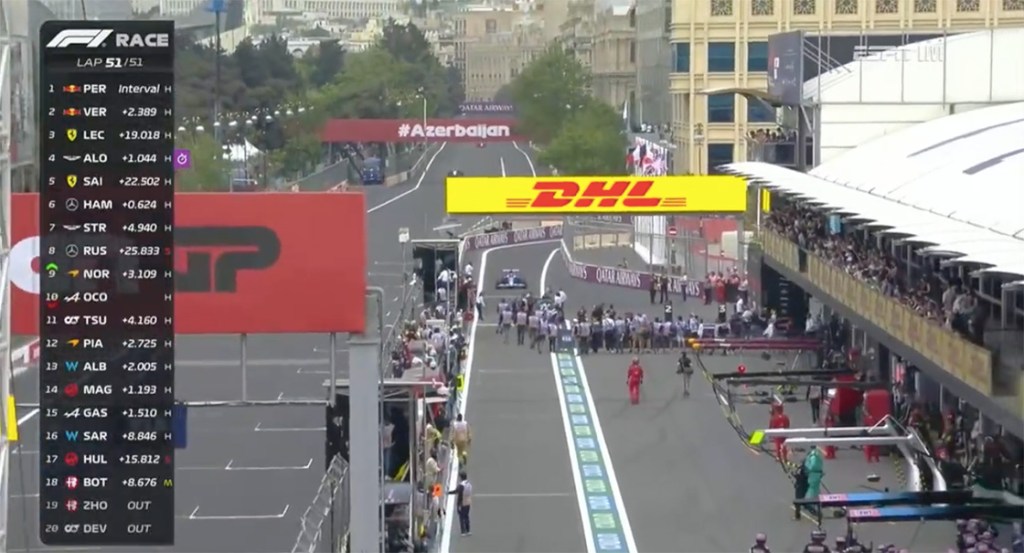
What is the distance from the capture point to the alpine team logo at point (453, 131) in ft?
273

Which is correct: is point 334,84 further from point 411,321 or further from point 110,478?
point 110,478

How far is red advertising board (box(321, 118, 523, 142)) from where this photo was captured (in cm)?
7719

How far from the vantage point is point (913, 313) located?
2395cm

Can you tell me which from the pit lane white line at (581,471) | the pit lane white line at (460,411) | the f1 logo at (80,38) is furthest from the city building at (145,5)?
the f1 logo at (80,38)

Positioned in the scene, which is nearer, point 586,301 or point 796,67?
point 796,67

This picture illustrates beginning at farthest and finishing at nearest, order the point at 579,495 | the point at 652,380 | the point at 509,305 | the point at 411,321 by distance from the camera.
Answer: the point at 509,305 < the point at 411,321 < the point at 652,380 < the point at 579,495

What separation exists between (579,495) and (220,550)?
4789 mm

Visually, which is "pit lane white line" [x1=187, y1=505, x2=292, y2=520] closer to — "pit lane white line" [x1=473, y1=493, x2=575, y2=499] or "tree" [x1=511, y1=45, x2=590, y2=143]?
"pit lane white line" [x1=473, y1=493, x2=575, y2=499]

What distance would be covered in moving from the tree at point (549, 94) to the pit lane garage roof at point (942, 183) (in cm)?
4504

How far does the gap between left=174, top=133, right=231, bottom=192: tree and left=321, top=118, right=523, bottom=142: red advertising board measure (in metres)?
27.5

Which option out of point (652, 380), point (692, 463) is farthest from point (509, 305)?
point (692, 463)

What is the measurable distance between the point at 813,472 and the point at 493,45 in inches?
6030

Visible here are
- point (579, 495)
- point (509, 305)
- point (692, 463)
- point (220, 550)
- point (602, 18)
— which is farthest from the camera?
point (602, 18)

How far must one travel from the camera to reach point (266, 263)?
12016mm
